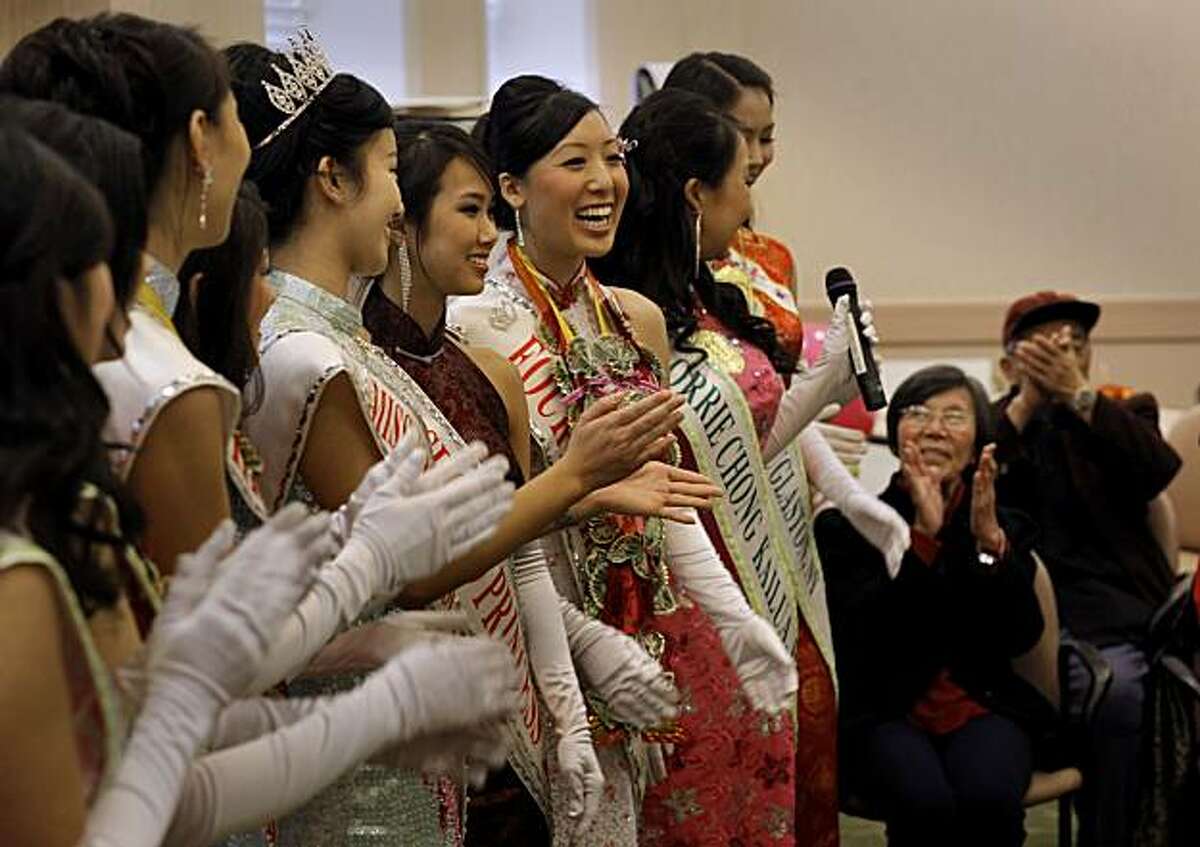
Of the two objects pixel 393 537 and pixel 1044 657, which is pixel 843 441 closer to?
pixel 1044 657

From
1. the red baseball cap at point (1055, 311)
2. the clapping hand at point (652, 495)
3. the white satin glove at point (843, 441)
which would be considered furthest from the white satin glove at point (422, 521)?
the red baseball cap at point (1055, 311)

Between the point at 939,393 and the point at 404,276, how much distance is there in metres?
1.83

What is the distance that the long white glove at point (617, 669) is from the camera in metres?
2.44

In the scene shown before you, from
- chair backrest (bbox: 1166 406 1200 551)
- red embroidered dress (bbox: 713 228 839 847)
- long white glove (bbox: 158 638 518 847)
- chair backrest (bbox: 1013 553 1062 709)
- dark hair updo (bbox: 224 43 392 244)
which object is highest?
dark hair updo (bbox: 224 43 392 244)

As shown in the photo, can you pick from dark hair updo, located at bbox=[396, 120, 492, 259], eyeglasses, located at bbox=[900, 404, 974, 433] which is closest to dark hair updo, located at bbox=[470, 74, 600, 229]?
dark hair updo, located at bbox=[396, 120, 492, 259]

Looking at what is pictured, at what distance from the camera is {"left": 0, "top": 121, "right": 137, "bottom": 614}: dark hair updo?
1214 millimetres

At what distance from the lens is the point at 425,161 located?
239cm

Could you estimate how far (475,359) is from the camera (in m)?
2.38

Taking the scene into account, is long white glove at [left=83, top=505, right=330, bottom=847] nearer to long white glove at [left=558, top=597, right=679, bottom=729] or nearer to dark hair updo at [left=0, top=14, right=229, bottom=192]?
dark hair updo at [left=0, top=14, right=229, bottom=192]

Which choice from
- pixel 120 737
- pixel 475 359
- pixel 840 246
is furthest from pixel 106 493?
pixel 840 246

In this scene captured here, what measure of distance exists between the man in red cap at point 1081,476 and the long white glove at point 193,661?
294cm

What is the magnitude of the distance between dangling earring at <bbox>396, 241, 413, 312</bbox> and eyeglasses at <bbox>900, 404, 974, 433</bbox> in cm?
178

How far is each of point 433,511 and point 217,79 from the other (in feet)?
1.20

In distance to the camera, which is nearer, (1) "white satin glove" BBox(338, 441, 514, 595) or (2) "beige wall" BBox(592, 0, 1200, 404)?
(1) "white satin glove" BBox(338, 441, 514, 595)
